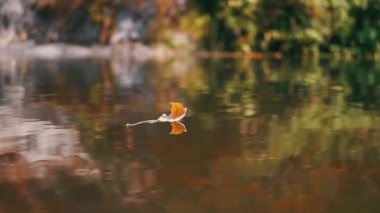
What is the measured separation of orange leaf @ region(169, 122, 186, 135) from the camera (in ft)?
23.4

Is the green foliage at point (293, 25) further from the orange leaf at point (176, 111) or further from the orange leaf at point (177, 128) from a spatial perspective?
the orange leaf at point (177, 128)

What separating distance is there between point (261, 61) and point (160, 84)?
26.0ft

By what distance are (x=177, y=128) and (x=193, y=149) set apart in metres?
1.16

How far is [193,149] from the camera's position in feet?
20.5

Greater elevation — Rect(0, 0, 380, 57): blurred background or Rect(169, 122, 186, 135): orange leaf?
Rect(0, 0, 380, 57): blurred background

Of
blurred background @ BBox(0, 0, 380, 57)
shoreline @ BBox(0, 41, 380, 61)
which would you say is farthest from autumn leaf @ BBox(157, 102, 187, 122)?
blurred background @ BBox(0, 0, 380, 57)

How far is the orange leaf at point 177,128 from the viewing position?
23.4 ft

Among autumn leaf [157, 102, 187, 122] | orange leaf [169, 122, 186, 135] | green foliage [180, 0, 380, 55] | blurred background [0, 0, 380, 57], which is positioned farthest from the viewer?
blurred background [0, 0, 380, 57]

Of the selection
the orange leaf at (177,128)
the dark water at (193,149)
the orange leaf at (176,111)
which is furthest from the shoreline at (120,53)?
the orange leaf at (177,128)

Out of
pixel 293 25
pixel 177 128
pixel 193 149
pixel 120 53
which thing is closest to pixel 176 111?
pixel 177 128

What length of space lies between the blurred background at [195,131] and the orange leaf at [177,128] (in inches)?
3.5

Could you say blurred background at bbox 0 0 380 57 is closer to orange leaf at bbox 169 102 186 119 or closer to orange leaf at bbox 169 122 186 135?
orange leaf at bbox 169 102 186 119

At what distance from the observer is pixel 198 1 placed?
2322cm

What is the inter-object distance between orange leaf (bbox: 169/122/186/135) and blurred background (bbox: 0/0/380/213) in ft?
0.29
